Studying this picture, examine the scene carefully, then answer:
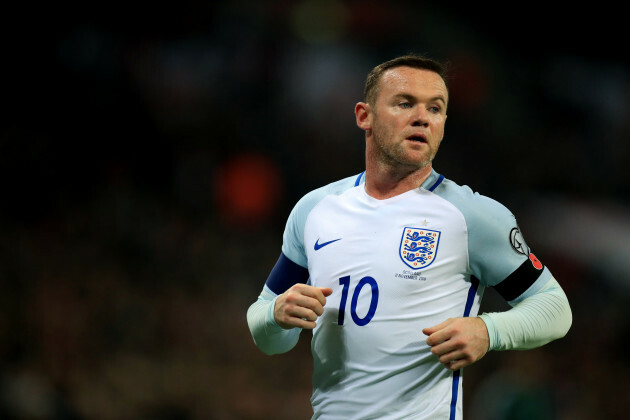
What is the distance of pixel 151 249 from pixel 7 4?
315 cm

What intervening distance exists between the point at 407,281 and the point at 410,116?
0.65 metres

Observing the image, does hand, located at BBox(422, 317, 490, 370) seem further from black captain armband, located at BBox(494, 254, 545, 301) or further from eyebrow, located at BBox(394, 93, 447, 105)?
eyebrow, located at BBox(394, 93, 447, 105)

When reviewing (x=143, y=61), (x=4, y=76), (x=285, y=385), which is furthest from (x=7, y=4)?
(x=285, y=385)

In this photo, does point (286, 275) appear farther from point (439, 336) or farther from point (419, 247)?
point (439, 336)

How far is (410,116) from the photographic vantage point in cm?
301

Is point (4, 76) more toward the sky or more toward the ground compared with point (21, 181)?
more toward the sky

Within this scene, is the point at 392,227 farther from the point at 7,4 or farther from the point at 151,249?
the point at 7,4

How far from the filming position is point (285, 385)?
23.6 feet

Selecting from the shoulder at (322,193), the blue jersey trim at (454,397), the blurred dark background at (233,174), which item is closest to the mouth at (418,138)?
the shoulder at (322,193)

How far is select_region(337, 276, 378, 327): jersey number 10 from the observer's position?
293cm

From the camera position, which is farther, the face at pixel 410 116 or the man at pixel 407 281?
the face at pixel 410 116

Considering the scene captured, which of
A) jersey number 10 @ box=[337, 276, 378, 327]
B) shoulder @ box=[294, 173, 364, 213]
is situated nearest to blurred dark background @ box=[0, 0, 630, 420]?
shoulder @ box=[294, 173, 364, 213]

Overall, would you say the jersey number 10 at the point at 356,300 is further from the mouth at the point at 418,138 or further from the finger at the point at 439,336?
the mouth at the point at 418,138

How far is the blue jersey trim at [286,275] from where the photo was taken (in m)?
3.34
